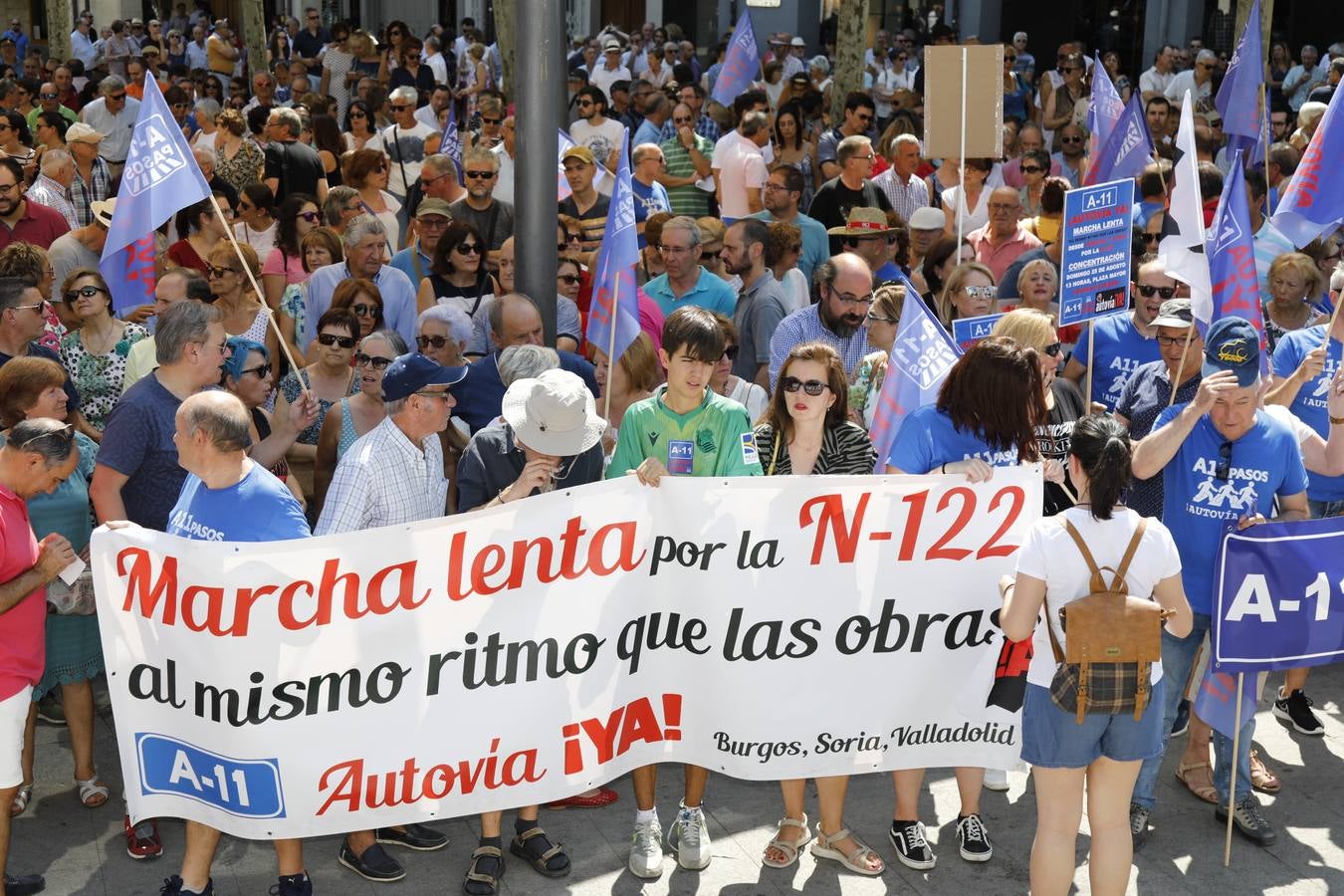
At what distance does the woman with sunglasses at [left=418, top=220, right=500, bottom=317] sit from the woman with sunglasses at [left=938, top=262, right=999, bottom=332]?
2375mm

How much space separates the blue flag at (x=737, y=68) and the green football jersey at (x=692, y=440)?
32.8ft

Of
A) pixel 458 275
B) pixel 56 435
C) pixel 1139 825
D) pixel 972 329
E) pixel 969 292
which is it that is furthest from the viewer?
pixel 458 275

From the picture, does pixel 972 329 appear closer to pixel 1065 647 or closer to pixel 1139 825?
pixel 1139 825

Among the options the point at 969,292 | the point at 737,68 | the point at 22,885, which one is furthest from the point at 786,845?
the point at 737,68

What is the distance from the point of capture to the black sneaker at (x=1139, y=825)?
571 cm

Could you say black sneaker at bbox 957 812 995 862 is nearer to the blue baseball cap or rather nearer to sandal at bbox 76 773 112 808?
the blue baseball cap

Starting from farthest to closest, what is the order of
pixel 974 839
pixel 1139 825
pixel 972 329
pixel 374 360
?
pixel 972 329 < pixel 374 360 < pixel 1139 825 < pixel 974 839

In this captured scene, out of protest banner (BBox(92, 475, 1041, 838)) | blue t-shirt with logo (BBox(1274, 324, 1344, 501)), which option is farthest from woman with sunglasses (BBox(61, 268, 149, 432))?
blue t-shirt with logo (BBox(1274, 324, 1344, 501))

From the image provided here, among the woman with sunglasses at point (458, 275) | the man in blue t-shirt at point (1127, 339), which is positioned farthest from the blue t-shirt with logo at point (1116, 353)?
the woman with sunglasses at point (458, 275)

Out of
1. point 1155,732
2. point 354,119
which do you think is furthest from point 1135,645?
point 354,119

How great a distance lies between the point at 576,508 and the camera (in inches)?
202

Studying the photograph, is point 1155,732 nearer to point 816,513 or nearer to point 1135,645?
point 1135,645

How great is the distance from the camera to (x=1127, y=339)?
7.27m

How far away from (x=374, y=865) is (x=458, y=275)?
394cm
